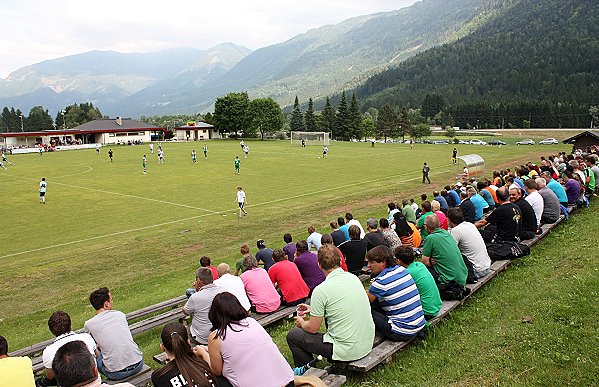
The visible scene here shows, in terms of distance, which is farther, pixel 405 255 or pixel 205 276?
pixel 205 276

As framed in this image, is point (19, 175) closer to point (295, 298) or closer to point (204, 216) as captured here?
point (204, 216)

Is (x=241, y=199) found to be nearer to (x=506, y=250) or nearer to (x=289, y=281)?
(x=289, y=281)

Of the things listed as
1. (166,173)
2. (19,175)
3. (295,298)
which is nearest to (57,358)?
(295,298)

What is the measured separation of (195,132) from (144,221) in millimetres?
99220

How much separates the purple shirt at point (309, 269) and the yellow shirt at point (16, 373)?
16.6 ft

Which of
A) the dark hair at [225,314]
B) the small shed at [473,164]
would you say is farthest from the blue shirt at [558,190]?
the small shed at [473,164]

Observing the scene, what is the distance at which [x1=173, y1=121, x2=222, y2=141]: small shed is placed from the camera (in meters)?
117

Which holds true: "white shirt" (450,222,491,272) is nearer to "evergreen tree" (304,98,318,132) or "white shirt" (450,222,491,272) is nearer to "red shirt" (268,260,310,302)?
"red shirt" (268,260,310,302)

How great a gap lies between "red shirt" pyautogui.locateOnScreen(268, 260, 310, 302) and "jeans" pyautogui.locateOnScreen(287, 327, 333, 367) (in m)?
2.36

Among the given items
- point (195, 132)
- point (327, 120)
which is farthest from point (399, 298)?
point (195, 132)

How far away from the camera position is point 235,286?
25.3 feet

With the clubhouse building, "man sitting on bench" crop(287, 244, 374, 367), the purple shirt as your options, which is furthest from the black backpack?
the clubhouse building

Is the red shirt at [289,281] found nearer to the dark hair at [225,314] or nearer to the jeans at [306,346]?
the jeans at [306,346]

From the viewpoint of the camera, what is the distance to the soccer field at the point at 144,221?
1331cm
